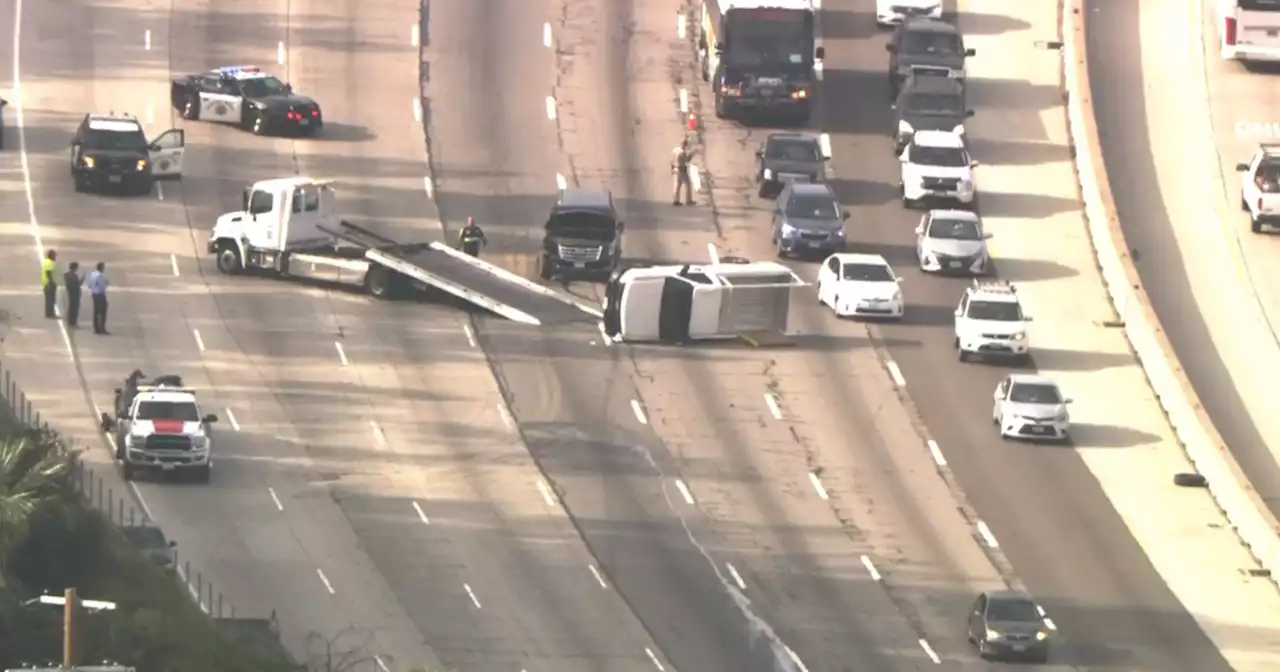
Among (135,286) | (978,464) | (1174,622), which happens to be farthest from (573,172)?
(1174,622)

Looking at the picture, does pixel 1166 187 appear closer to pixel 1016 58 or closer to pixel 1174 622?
pixel 1016 58

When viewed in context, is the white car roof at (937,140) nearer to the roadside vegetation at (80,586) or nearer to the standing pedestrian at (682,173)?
the standing pedestrian at (682,173)

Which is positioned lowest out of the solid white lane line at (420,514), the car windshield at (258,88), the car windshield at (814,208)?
the solid white lane line at (420,514)

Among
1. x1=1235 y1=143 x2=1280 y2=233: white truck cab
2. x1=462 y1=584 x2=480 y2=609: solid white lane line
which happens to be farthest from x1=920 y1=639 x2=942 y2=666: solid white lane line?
x1=1235 y1=143 x2=1280 y2=233: white truck cab

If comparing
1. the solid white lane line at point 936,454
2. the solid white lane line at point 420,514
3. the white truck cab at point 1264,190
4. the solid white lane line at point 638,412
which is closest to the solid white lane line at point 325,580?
the solid white lane line at point 420,514

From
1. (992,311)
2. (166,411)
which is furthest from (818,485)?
(166,411)

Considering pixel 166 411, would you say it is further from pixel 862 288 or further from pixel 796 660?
pixel 862 288

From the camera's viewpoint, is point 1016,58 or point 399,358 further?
point 1016,58
